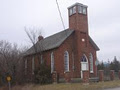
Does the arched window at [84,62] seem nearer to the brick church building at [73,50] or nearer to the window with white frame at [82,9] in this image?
the brick church building at [73,50]

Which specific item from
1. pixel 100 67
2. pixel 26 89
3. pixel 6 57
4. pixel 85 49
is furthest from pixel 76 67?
pixel 100 67

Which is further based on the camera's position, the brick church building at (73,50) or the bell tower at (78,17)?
the bell tower at (78,17)

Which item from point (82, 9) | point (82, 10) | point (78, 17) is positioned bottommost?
point (78, 17)

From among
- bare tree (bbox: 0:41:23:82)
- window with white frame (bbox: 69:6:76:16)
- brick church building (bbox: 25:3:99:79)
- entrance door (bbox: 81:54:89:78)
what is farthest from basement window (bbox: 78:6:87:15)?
bare tree (bbox: 0:41:23:82)

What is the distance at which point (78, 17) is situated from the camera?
3484 centimetres

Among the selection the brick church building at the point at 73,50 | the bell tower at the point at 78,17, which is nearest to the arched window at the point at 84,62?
the brick church building at the point at 73,50

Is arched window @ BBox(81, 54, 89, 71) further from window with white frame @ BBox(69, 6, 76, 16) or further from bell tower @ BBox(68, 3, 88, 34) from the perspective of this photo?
window with white frame @ BBox(69, 6, 76, 16)

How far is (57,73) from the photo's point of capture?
105 feet

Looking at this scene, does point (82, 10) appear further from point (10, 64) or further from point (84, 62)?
point (10, 64)

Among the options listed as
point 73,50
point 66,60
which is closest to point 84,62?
point 73,50

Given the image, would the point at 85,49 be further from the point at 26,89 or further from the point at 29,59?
the point at 26,89

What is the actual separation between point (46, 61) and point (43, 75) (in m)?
4.57

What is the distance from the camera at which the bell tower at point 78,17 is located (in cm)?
3472

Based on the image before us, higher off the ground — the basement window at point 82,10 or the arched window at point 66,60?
the basement window at point 82,10
